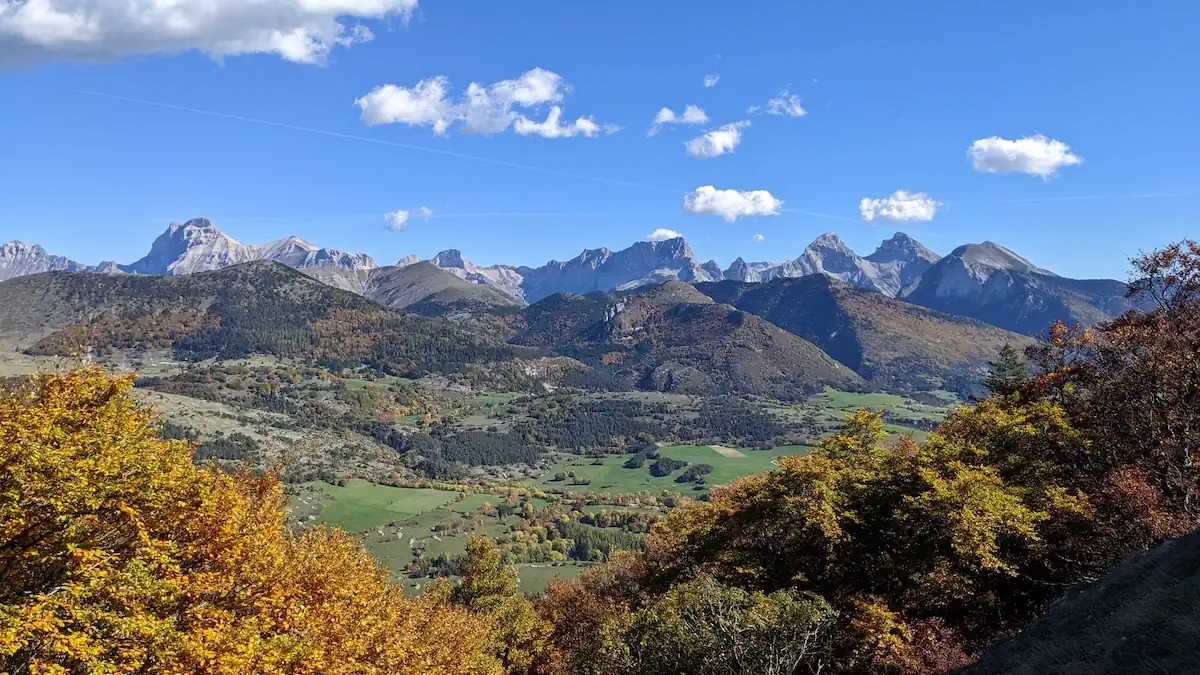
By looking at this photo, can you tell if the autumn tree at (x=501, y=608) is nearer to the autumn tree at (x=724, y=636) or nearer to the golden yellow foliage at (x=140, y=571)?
the golden yellow foliage at (x=140, y=571)

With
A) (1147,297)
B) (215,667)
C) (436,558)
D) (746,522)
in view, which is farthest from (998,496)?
(436,558)

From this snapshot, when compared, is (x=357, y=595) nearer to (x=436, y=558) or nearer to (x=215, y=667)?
(x=215, y=667)

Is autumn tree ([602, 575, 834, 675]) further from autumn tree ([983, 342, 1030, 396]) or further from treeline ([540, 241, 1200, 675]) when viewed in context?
autumn tree ([983, 342, 1030, 396])

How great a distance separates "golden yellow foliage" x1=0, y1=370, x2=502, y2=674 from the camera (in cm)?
2059

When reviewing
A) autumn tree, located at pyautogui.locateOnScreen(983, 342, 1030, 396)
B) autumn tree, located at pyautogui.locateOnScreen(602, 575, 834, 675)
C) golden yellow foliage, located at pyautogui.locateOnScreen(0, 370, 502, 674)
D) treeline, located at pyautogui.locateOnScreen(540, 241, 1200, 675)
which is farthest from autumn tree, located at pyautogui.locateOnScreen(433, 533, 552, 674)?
autumn tree, located at pyautogui.locateOnScreen(983, 342, 1030, 396)

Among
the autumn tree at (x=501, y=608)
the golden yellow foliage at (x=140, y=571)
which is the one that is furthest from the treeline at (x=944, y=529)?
the autumn tree at (x=501, y=608)

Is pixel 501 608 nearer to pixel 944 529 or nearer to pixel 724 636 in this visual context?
pixel 724 636

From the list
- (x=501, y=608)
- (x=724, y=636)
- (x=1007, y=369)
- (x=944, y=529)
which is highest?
(x=1007, y=369)

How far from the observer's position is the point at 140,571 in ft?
70.8

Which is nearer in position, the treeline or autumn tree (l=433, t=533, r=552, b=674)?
the treeline

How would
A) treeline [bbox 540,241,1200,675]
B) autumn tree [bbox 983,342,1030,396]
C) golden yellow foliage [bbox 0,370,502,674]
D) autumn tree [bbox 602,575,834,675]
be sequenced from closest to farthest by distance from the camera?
golden yellow foliage [bbox 0,370,502,674], autumn tree [bbox 602,575,834,675], treeline [bbox 540,241,1200,675], autumn tree [bbox 983,342,1030,396]

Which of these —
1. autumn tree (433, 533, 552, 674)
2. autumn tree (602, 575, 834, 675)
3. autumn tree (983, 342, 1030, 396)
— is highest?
autumn tree (983, 342, 1030, 396)

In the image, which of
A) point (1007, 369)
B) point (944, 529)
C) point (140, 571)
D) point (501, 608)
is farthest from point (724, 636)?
point (1007, 369)

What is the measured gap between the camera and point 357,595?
104ft
